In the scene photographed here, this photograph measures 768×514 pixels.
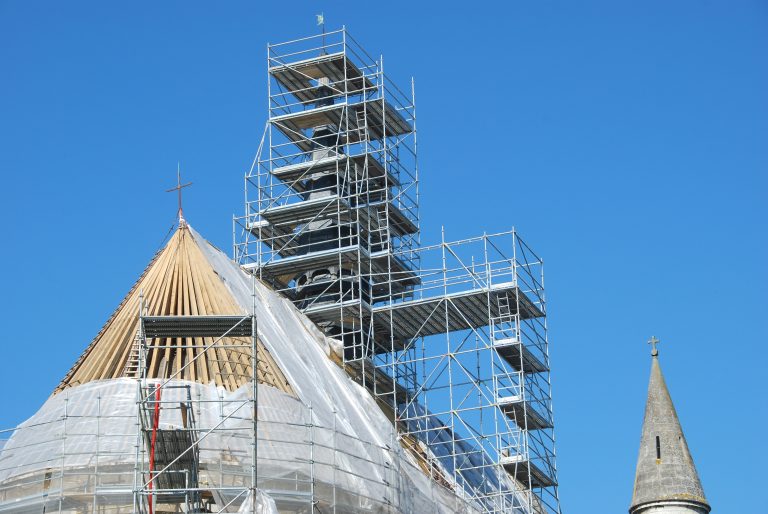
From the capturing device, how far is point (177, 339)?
4741 centimetres

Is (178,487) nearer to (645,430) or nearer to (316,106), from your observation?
(645,430)

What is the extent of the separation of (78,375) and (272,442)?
17.2 feet

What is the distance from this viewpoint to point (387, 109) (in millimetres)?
64812

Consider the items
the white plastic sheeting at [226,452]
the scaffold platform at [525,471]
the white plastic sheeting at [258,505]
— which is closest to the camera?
the white plastic sheeting at [258,505]

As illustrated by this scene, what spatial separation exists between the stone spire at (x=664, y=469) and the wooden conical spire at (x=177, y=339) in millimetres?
14694

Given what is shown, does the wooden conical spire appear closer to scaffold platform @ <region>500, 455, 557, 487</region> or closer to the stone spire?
scaffold platform @ <region>500, 455, 557, 487</region>

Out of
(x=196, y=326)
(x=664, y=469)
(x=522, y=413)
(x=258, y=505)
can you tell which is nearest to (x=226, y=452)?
(x=258, y=505)

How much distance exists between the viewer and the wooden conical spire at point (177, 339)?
1845 inches

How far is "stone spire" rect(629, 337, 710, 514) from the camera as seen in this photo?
57.8m

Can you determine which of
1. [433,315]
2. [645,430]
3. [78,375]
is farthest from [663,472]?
[78,375]

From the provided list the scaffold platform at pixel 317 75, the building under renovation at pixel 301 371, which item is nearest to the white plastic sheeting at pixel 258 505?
the building under renovation at pixel 301 371

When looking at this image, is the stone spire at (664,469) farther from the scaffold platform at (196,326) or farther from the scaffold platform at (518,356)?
the scaffold platform at (196,326)

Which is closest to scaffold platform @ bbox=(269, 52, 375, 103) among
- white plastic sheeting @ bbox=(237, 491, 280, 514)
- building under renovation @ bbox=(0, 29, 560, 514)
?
building under renovation @ bbox=(0, 29, 560, 514)

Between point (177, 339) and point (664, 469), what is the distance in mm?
17856
